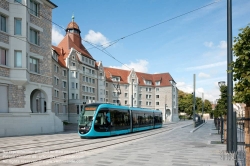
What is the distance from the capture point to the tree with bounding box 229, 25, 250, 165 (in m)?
6.17

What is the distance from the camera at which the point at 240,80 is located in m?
6.78

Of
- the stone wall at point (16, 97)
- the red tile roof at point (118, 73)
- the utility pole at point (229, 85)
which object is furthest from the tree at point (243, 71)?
the red tile roof at point (118, 73)

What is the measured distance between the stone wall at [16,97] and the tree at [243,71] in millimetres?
20804

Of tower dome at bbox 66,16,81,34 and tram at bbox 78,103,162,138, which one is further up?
tower dome at bbox 66,16,81,34

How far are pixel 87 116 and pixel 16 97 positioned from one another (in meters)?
8.04

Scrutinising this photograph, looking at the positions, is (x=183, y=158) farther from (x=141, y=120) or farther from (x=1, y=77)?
(x=141, y=120)

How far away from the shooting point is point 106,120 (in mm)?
20891

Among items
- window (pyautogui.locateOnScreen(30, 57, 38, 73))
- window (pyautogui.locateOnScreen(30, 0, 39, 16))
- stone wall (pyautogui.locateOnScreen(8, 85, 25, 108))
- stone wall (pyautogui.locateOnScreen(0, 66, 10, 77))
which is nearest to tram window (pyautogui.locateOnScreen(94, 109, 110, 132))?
stone wall (pyautogui.locateOnScreen(8, 85, 25, 108))

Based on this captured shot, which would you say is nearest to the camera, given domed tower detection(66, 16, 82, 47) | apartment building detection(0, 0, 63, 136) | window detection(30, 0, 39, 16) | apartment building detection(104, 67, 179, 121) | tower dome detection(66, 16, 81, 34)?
apartment building detection(0, 0, 63, 136)

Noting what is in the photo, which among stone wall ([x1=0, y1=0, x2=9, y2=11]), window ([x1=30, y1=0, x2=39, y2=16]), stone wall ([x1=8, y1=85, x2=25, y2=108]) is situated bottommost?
stone wall ([x1=8, y1=85, x2=25, y2=108])

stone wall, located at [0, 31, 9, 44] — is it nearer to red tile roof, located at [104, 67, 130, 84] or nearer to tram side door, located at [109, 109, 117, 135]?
tram side door, located at [109, 109, 117, 135]

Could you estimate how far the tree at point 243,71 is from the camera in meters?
6.17

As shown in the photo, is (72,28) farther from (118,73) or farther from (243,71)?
(243,71)

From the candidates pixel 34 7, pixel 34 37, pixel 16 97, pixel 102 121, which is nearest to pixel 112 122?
pixel 102 121
